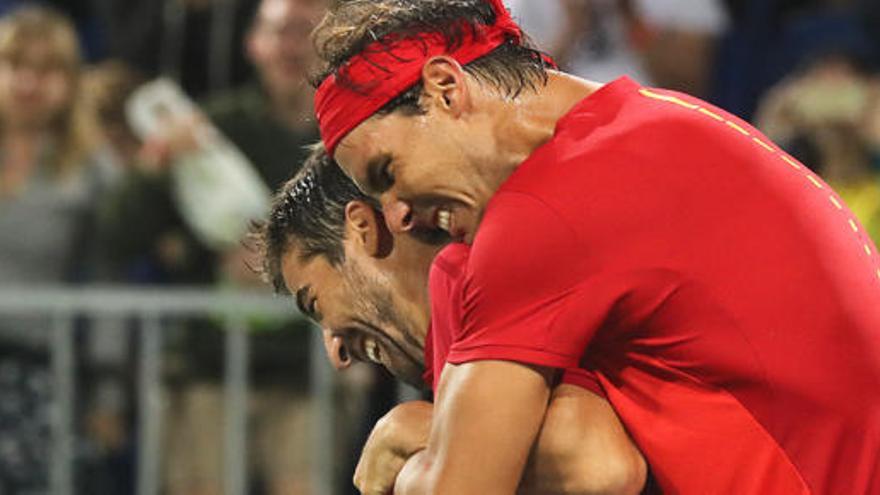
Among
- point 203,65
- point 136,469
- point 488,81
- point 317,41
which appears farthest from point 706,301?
point 203,65

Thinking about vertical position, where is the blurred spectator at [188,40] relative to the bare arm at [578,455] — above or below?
below

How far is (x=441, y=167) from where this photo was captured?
8.98 ft

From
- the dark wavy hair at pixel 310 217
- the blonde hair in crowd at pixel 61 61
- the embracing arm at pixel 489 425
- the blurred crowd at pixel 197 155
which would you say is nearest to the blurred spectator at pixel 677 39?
the blurred crowd at pixel 197 155

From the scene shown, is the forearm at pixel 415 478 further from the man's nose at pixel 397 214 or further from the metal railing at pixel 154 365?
the metal railing at pixel 154 365

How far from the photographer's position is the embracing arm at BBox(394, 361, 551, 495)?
260 centimetres

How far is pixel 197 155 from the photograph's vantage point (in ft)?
19.1

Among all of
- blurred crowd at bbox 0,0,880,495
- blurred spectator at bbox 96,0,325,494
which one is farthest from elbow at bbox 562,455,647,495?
blurred spectator at bbox 96,0,325,494

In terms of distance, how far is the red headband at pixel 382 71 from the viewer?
2.77 m

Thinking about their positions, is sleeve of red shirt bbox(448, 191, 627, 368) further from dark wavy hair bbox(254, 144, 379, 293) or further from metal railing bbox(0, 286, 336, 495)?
metal railing bbox(0, 286, 336, 495)

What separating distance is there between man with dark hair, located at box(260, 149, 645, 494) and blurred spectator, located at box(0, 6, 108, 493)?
9.01ft

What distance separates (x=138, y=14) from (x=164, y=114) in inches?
32.1

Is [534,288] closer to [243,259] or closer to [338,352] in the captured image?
[338,352]

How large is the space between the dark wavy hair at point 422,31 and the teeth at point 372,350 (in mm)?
483

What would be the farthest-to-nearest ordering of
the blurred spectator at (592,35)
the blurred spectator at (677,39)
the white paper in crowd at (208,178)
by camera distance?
the blurred spectator at (677,39) → the blurred spectator at (592,35) → the white paper in crowd at (208,178)
